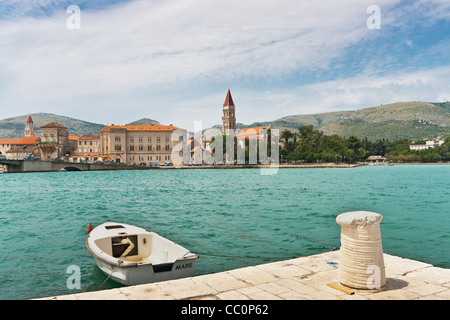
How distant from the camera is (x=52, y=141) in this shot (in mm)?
112188

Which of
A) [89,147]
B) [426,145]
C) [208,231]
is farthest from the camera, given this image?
[426,145]

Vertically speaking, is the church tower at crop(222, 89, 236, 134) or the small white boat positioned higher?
the church tower at crop(222, 89, 236, 134)

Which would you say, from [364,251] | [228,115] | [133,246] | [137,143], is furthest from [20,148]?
[364,251]

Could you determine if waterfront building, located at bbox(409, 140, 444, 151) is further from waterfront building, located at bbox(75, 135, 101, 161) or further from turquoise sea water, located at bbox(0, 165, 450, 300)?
turquoise sea water, located at bbox(0, 165, 450, 300)

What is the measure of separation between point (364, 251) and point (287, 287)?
5.38 feet

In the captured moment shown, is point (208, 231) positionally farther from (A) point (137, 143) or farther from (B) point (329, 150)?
(B) point (329, 150)

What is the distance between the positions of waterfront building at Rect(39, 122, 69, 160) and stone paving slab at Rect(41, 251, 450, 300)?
4615 inches

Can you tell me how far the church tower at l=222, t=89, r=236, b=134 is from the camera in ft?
479

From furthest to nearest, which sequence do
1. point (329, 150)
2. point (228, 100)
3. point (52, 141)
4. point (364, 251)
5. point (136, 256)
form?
point (228, 100), point (329, 150), point (52, 141), point (136, 256), point (364, 251)

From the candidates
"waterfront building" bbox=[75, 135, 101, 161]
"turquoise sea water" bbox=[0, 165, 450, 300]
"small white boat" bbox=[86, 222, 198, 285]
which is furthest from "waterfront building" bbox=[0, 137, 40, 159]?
"small white boat" bbox=[86, 222, 198, 285]

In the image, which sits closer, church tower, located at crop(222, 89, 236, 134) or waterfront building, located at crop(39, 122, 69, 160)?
waterfront building, located at crop(39, 122, 69, 160)

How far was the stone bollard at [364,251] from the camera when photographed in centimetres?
635

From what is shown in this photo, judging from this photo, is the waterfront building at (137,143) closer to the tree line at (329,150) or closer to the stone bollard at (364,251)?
the tree line at (329,150)
